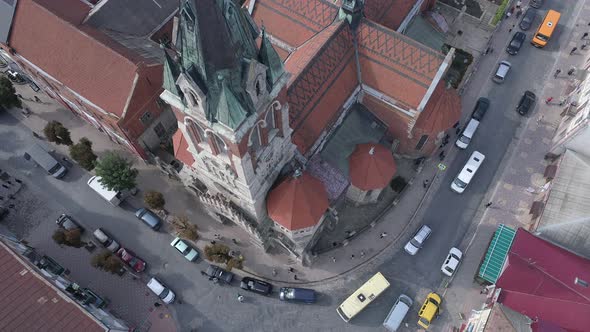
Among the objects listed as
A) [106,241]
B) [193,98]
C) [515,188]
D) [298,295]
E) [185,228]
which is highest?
[515,188]

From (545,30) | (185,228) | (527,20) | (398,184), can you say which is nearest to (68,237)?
(185,228)

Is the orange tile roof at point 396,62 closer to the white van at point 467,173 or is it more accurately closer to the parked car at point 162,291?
the white van at point 467,173

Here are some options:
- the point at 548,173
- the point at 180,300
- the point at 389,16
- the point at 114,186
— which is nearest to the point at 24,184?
the point at 114,186

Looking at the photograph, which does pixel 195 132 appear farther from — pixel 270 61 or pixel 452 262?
pixel 452 262

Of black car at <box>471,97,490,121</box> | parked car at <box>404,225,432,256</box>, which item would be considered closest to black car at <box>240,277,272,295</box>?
parked car at <box>404,225,432,256</box>

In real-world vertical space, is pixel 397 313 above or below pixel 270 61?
below

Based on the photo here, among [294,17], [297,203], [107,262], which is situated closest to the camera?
[297,203]

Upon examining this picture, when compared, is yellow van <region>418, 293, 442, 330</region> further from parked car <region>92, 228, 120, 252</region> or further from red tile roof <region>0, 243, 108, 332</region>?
parked car <region>92, 228, 120, 252</region>

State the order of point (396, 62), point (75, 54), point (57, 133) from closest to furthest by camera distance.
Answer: point (396, 62)
point (75, 54)
point (57, 133)

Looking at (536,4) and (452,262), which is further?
(536,4)
